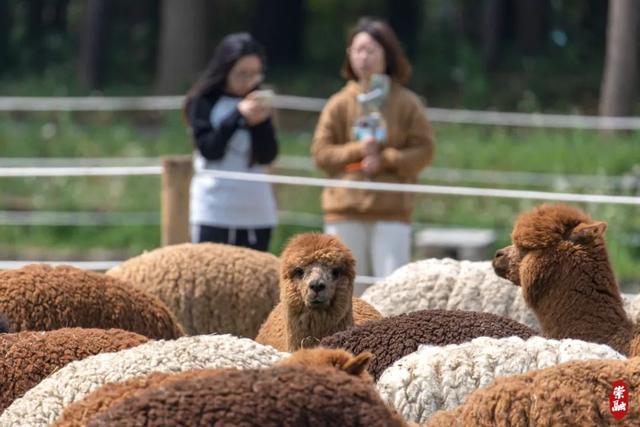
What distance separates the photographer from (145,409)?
11.3 feet

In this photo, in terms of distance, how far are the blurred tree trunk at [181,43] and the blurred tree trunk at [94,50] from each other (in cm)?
123

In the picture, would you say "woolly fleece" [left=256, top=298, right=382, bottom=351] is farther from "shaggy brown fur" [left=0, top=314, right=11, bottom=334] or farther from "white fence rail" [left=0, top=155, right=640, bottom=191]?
"white fence rail" [left=0, top=155, right=640, bottom=191]

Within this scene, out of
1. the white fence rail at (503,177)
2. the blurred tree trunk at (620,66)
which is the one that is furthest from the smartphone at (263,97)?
the blurred tree trunk at (620,66)

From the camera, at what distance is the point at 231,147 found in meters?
8.04

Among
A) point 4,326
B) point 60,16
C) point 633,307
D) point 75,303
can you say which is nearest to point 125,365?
point 4,326

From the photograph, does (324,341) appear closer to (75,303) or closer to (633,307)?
(75,303)

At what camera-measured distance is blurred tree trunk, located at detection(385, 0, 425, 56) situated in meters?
23.0

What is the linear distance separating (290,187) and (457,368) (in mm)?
9517

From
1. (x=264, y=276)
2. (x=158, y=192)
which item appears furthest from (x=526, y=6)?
(x=264, y=276)

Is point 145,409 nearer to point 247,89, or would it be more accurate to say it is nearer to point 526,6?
point 247,89

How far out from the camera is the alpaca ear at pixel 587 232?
17.2ft

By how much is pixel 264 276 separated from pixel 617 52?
928 centimetres

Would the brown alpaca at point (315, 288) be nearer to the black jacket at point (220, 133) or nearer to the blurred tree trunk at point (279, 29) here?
the black jacket at point (220, 133)

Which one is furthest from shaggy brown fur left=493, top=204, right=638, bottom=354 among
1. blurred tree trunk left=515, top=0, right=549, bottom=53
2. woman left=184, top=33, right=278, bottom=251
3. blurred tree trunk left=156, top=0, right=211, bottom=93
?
blurred tree trunk left=515, top=0, right=549, bottom=53
